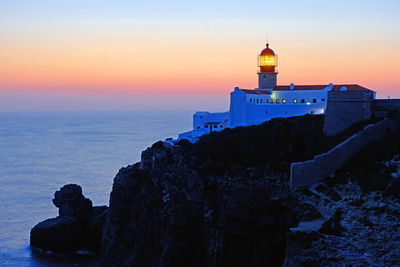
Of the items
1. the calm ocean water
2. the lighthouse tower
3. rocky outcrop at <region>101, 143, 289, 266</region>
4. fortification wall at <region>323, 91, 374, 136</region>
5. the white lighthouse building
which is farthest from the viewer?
the lighthouse tower

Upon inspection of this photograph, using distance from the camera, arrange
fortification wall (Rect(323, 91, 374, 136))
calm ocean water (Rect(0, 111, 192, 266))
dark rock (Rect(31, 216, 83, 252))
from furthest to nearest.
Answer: calm ocean water (Rect(0, 111, 192, 266)) < dark rock (Rect(31, 216, 83, 252)) < fortification wall (Rect(323, 91, 374, 136))

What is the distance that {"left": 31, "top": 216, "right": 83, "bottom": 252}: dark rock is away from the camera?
4144cm

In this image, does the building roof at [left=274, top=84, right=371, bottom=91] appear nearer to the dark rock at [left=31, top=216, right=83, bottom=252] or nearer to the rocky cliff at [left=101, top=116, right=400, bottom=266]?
the rocky cliff at [left=101, top=116, right=400, bottom=266]

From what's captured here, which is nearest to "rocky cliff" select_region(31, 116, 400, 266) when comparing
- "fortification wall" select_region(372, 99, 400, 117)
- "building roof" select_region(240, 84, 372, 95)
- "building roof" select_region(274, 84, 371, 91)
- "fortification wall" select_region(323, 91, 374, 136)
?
"fortification wall" select_region(323, 91, 374, 136)

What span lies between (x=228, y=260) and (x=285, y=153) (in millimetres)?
8250

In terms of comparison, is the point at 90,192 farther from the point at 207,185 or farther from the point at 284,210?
the point at 284,210

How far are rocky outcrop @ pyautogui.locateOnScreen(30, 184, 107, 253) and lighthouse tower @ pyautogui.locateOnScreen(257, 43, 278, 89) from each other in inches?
815

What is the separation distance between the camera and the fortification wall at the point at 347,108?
3341cm

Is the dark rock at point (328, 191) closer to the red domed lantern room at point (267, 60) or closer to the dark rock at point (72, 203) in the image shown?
the dark rock at point (72, 203)

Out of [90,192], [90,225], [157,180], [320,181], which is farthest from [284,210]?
[90,192]

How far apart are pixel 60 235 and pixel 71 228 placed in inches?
41.5

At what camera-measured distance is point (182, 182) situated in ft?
113

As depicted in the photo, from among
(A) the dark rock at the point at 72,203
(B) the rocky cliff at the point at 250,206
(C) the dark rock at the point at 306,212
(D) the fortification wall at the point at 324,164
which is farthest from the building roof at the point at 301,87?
(C) the dark rock at the point at 306,212

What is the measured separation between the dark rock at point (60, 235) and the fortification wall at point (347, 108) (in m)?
22.0
